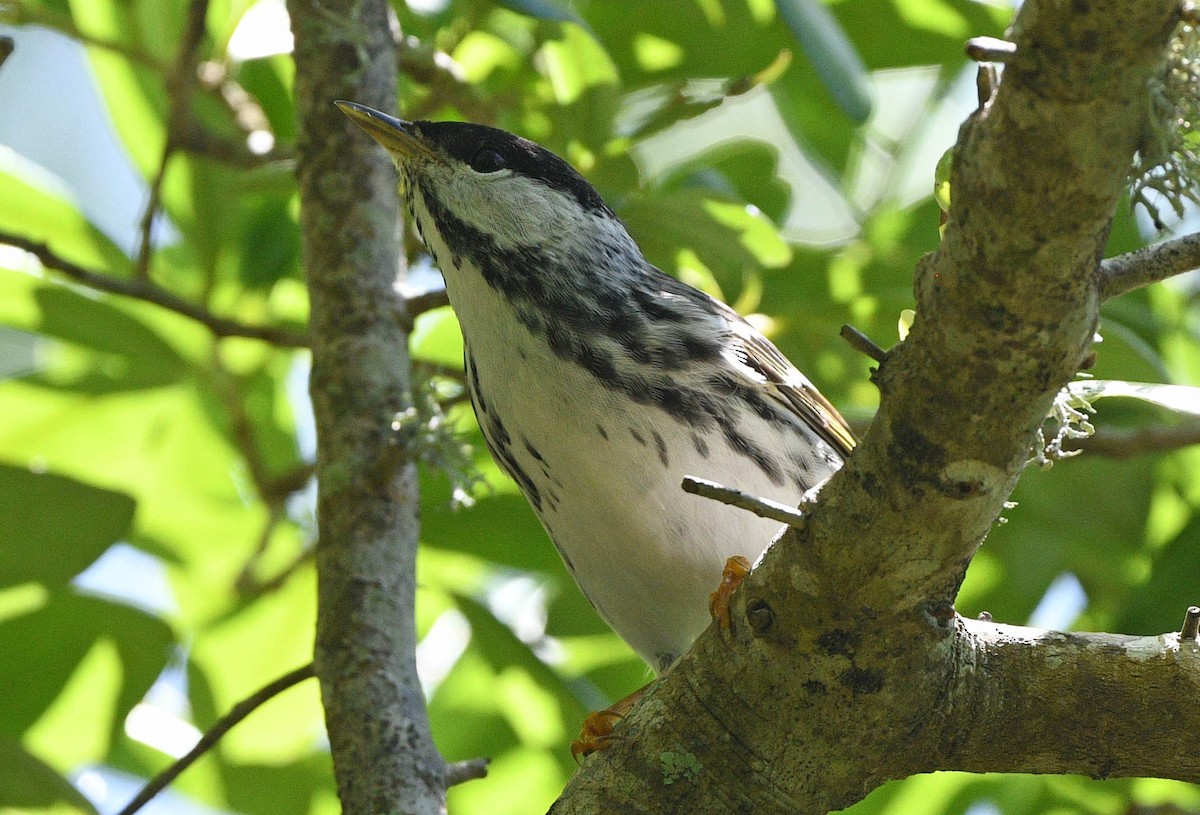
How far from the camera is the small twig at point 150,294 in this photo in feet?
10.5

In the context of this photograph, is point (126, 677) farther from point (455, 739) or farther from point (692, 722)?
point (692, 722)

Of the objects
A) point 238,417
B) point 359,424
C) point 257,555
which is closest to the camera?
point 359,424

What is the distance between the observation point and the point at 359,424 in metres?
3.29

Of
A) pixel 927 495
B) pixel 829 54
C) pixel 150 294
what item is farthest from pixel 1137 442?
pixel 150 294

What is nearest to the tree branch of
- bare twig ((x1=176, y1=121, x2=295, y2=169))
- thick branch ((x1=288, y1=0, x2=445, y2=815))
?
thick branch ((x1=288, y1=0, x2=445, y2=815))

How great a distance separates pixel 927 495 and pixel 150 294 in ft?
7.23

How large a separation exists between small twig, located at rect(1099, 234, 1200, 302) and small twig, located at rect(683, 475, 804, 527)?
0.51 m

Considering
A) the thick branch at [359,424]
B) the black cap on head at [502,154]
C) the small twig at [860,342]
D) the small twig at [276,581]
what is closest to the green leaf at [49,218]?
the thick branch at [359,424]

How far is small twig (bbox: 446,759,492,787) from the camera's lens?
279 centimetres

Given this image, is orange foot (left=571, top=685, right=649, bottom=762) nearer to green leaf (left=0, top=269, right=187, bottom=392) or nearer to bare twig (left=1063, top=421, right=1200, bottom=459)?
bare twig (left=1063, top=421, right=1200, bottom=459)

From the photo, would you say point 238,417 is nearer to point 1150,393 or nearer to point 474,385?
point 474,385

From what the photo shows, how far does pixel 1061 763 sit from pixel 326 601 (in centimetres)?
159

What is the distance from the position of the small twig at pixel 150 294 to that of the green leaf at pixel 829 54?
1.43 m

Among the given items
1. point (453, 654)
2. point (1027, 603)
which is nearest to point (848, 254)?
point (1027, 603)
